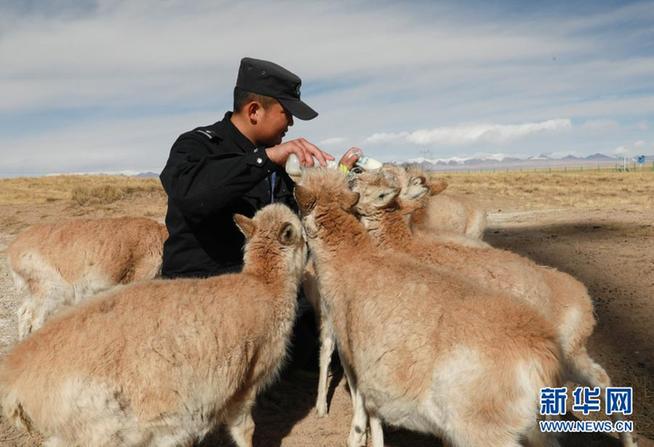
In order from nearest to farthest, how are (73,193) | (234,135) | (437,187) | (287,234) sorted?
(287,234)
(234,135)
(437,187)
(73,193)

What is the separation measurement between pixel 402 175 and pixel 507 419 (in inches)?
182

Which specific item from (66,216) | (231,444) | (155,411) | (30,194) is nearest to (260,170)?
(155,411)

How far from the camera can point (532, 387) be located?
3529mm

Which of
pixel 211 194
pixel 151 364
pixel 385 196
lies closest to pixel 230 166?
pixel 211 194

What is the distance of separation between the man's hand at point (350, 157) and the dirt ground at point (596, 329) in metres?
2.81

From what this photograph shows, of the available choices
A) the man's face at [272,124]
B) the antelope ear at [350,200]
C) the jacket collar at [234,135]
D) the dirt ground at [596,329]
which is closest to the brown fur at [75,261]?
the dirt ground at [596,329]

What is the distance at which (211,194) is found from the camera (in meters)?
5.14

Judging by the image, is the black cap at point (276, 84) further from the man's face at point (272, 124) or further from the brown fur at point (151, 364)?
the brown fur at point (151, 364)

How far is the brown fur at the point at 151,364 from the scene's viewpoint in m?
3.74

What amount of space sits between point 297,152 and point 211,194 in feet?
2.85

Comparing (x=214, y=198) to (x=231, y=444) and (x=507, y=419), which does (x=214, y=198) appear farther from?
(x=507, y=419)

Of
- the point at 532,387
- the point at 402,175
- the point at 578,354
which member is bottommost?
the point at 578,354

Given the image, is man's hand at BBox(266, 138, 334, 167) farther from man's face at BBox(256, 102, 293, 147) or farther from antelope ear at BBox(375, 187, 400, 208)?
man's face at BBox(256, 102, 293, 147)

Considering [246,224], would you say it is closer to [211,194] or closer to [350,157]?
[211,194]
